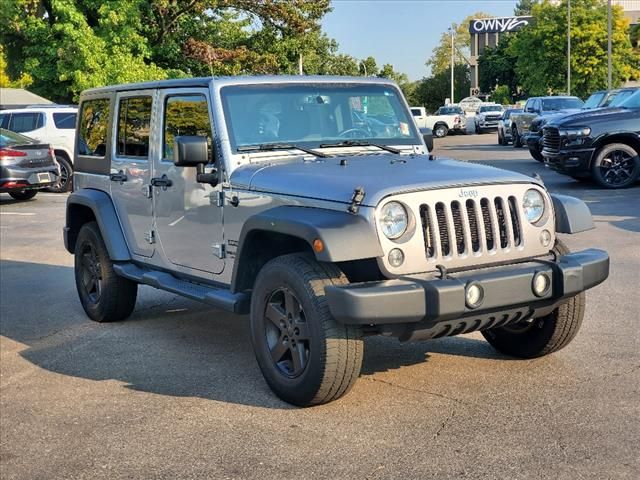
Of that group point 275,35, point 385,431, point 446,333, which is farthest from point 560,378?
point 275,35

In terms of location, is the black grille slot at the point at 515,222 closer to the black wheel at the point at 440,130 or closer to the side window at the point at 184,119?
the side window at the point at 184,119

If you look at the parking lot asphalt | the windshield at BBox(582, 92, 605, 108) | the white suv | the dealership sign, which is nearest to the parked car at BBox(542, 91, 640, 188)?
the windshield at BBox(582, 92, 605, 108)

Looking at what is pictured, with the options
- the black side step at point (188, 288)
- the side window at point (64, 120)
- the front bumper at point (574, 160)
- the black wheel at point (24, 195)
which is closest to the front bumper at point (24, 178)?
the black wheel at point (24, 195)

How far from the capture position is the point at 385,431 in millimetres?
4578

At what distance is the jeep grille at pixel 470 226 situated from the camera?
15.4 feet

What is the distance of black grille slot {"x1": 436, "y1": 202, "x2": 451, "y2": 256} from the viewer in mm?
4715

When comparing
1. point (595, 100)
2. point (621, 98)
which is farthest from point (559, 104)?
point (621, 98)

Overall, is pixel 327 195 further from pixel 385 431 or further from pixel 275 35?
pixel 275 35

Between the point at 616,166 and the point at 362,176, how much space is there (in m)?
11.6

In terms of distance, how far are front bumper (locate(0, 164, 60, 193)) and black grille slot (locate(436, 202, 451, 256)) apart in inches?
534

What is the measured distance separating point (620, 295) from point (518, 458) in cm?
384

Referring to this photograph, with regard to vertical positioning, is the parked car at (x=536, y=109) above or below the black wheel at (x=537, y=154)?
above

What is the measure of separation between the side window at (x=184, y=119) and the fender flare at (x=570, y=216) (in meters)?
2.26

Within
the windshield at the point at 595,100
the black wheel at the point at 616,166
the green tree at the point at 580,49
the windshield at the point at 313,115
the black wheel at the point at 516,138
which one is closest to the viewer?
the windshield at the point at 313,115
